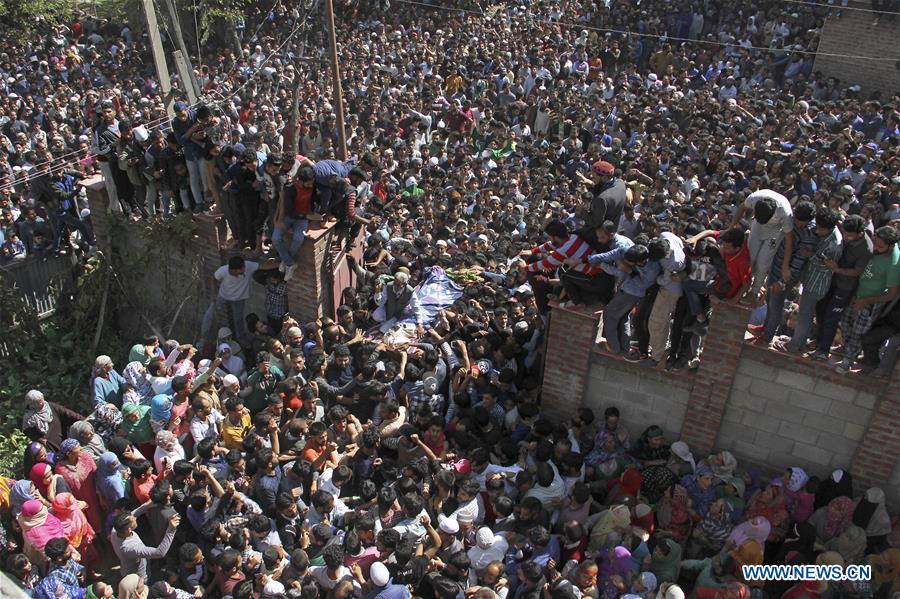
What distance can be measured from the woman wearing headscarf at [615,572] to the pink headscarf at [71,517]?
484 centimetres

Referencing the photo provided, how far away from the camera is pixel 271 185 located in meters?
9.38

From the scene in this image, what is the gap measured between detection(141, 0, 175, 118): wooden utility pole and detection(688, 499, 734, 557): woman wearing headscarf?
12.4m

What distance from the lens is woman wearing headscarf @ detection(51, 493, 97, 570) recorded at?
7.35m

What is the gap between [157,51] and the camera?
649 inches

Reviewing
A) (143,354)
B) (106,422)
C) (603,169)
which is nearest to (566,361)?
(603,169)

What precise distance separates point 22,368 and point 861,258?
1076 cm

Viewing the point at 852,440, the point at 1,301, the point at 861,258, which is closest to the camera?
the point at 861,258

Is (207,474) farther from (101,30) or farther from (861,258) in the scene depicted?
(101,30)

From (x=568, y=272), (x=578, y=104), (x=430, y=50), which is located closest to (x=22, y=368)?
(x=568, y=272)

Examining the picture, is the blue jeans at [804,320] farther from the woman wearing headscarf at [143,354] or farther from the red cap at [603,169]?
the woman wearing headscarf at [143,354]

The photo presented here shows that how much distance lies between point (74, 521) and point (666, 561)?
544 centimetres

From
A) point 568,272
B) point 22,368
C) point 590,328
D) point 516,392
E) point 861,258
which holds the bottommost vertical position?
point 22,368

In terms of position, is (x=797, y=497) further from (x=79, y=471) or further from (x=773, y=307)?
(x=79, y=471)

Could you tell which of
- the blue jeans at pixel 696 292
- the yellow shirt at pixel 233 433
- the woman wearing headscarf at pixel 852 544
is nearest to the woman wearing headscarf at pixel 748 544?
the woman wearing headscarf at pixel 852 544
